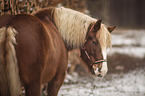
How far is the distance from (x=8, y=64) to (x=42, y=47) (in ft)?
1.25

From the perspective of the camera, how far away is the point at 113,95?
3.77 meters

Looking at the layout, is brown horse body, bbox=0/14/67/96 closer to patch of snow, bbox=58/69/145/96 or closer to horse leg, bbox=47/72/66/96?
horse leg, bbox=47/72/66/96

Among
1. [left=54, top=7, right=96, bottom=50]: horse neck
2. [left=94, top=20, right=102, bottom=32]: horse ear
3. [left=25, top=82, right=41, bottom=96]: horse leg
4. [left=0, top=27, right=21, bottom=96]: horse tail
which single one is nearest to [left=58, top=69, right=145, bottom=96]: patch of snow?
[left=54, top=7, right=96, bottom=50]: horse neck

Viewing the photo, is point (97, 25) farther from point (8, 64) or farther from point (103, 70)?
point (8, 64)

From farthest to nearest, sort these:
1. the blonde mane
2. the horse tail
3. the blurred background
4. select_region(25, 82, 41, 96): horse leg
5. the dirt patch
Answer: the dirt patch < the blurred background < the blonde mane < select_region(25, 82, 41, 96): horse leg < the horse tail

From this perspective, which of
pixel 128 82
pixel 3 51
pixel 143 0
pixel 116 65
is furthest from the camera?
pixel 143 0

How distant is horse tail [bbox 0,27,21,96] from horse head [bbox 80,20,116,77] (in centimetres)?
119

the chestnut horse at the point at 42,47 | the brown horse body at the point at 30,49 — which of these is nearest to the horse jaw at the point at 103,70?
the chestnut horse at the point at 42,47

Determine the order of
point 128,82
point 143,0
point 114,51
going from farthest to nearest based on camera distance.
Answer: point 143,0
point 114,51
point 128,82

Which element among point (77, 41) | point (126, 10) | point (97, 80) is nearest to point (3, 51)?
point (77, 41)

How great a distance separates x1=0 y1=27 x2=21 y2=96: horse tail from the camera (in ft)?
5.00

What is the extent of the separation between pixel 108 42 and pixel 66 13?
78 cm

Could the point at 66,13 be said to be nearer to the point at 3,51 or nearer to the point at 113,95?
the point at 3,51

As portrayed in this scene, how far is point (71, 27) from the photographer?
2482mm
